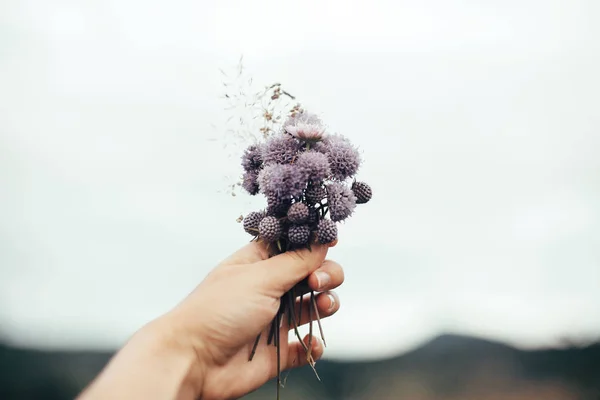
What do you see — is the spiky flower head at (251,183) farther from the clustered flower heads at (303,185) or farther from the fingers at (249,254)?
the fingers at (249,254)

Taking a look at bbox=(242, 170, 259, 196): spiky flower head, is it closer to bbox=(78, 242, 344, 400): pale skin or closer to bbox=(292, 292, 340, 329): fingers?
bbox=(78, 242, 344, 400): pale skin

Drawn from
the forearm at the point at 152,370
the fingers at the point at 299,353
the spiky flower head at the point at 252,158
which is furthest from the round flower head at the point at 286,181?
the fingers at the point at 299,353

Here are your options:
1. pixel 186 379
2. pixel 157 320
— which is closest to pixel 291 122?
pixel 157 320

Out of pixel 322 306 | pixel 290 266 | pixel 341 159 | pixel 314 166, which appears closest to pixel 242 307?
pixel 290 266

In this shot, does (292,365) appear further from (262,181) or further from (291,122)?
(291,122)

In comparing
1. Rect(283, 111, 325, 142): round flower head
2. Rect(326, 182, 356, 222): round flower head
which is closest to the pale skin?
Rect(326, 182, 356, 222): round flower head

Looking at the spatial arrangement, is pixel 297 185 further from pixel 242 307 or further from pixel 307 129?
pixel 242 307
